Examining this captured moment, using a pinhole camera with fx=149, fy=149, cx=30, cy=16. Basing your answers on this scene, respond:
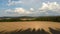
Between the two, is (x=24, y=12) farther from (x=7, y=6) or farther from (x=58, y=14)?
(x=58, y=14)

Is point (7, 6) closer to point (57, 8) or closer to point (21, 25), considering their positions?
point (21, 25)

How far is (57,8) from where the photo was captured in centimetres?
276

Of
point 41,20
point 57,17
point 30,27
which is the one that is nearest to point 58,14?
point 57,17

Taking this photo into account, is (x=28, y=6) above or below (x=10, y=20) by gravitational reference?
above

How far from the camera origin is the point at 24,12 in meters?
2.78

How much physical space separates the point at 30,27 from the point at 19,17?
281 mm

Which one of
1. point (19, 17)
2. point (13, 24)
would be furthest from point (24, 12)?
point (13, 24)

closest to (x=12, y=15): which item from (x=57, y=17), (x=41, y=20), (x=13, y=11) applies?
(x=13, y=11)

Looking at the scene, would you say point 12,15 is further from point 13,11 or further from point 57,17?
point 57,17

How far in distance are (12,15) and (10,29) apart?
0.87 ft

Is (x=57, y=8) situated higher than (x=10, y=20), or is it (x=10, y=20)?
(x=57, y=8)

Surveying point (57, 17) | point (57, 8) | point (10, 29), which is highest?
point (57, 8)

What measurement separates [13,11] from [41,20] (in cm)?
55

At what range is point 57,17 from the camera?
9.10 feet
